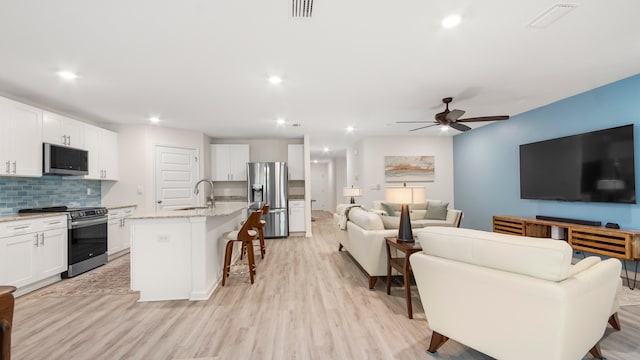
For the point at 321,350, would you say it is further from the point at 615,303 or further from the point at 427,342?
the point at 615,303

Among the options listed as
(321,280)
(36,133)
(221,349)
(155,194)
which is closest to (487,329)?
(221,349)

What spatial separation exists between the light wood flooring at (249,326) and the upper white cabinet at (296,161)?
12.5 feet

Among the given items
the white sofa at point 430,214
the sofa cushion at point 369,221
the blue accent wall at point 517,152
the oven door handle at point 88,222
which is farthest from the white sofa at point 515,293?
the oven door handle at point 88,222

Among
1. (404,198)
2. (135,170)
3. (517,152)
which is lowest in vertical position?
(404,198)

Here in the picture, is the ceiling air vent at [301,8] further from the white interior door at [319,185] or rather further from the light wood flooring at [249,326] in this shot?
the white interior door at [319,185]

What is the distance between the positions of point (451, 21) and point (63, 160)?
5.11 metres

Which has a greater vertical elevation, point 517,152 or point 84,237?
point 517,152

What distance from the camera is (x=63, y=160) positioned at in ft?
13.5

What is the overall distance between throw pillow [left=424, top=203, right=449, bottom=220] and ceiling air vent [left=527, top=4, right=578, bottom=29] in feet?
12.8

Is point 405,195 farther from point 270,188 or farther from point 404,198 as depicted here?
point 270,188

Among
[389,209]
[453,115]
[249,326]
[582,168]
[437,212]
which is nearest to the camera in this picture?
[249,326]

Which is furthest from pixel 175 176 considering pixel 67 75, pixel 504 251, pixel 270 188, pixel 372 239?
pixel 504 251

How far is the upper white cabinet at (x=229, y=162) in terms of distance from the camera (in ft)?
23.0

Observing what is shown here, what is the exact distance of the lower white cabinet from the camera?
310 centimetres
